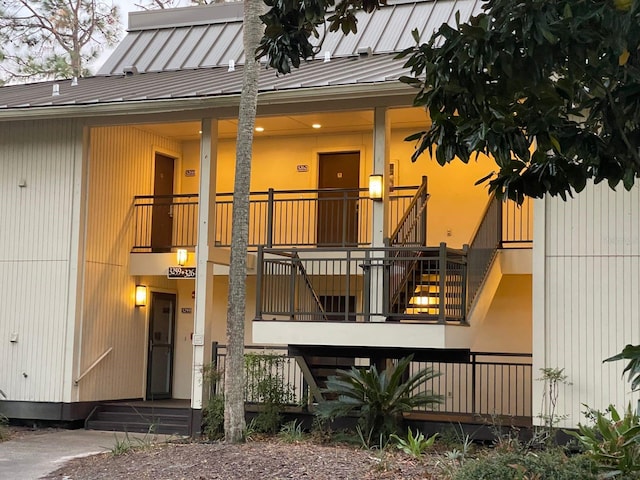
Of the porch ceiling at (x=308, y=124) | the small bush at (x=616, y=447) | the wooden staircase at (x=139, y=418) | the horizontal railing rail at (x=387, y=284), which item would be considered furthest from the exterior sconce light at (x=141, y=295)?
the small bush at (x=616, y=447)

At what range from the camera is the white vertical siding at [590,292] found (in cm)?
1187

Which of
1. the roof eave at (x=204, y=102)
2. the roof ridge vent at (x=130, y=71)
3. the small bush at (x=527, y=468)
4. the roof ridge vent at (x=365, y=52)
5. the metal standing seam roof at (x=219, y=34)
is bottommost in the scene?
the small bush at (x=527, y=468)

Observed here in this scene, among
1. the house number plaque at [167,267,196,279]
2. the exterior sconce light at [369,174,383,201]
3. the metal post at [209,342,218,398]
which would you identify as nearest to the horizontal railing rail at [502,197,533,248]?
the exterior sconce light at [369,174,383,201]

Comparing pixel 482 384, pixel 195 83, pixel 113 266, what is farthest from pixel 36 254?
pixel 482 384

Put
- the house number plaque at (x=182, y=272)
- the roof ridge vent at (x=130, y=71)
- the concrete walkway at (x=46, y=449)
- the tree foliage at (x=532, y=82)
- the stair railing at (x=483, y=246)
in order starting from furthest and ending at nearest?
the roof ridge vent at (x=130, y=71), the house number plaque at (x=182, y=272), the stair railing at (x=483, y=246), the concrete walkway at (x=46, y=449), the tree foliage at (x=532, y=82)

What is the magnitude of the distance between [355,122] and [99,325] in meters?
5.80

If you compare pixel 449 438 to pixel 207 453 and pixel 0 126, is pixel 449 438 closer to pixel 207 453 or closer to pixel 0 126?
pixel 207 453

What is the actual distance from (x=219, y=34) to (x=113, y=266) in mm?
5993

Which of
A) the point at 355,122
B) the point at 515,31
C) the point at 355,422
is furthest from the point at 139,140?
the point at 515,31

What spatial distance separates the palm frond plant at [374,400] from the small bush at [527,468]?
10.5 ft

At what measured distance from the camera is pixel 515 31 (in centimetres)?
554

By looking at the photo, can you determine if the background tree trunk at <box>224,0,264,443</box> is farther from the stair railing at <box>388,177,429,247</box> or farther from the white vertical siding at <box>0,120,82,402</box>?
the white vertical siding at <box>0,120,82,402</box>

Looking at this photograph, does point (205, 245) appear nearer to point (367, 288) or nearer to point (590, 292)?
point (367, 288)

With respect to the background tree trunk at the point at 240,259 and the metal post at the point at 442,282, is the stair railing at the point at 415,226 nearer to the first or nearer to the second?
the metal post at the point at 442,282
